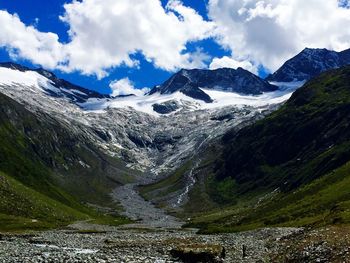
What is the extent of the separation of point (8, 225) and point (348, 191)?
289ft

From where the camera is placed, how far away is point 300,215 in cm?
12469

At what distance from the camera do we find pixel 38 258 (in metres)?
48.4

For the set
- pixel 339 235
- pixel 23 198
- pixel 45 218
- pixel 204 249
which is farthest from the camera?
pixel 23 198

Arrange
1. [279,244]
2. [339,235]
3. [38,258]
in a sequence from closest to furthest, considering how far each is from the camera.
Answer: [38,258] → [339,235] → [279,244]

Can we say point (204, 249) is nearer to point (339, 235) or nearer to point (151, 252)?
point (151, 252)

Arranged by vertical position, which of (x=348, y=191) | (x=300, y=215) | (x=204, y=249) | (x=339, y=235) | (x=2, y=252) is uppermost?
(x=348, y=191)

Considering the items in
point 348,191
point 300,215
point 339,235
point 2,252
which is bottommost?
point 2,252

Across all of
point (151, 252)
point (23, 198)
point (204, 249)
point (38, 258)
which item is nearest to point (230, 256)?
point (204, 249)

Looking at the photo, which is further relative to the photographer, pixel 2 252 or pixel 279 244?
pixel 279 244

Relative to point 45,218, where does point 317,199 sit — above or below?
above

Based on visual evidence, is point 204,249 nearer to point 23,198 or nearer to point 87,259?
point 87,259

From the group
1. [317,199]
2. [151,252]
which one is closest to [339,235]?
[151,252]

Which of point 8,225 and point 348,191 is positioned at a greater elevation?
point 348,191

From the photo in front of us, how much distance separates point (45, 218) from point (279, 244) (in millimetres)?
124324
